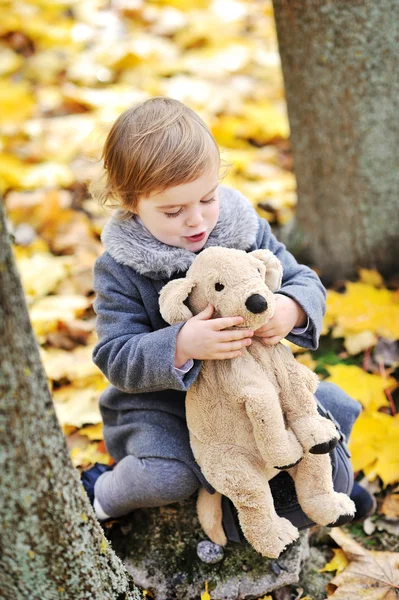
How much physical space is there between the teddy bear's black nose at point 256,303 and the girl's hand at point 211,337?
0.15 ft

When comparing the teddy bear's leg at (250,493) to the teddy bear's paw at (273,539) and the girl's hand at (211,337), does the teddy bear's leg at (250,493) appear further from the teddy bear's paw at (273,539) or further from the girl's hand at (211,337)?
the girl's hand at (211,337)

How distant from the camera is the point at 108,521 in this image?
6.40ft

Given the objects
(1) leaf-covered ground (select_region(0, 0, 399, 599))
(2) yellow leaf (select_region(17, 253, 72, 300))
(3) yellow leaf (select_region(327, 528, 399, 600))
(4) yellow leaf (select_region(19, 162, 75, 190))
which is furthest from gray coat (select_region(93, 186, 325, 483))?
(4) yellow leaf (select_region(19, 162, 75, 190))

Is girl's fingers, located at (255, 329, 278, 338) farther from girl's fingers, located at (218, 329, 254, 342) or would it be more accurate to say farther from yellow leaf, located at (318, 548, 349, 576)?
yellow leaf, located at (318, 548, 349, 576)

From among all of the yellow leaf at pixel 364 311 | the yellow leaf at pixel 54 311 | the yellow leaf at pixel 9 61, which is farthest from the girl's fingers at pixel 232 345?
the yellow leaf at pixel 9 61

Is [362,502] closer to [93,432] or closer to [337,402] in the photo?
[337,402]

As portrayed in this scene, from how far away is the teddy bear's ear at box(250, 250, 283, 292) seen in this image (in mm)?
1511

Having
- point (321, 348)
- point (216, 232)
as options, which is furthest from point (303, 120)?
point (216, 232)

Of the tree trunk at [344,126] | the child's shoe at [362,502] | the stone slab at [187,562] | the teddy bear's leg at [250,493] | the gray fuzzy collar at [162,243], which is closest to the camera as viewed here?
the teddy bear's leg at [250,493]

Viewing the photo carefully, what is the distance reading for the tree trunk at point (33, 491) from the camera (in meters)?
1.12

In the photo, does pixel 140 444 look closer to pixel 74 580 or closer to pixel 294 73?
pixel 74 580

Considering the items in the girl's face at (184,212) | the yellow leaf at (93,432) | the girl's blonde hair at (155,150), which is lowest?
the yellow leaf at (93,432)

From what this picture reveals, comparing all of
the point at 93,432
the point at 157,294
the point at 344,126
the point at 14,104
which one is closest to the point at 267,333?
the point at 157,294

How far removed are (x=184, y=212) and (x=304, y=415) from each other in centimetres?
57
